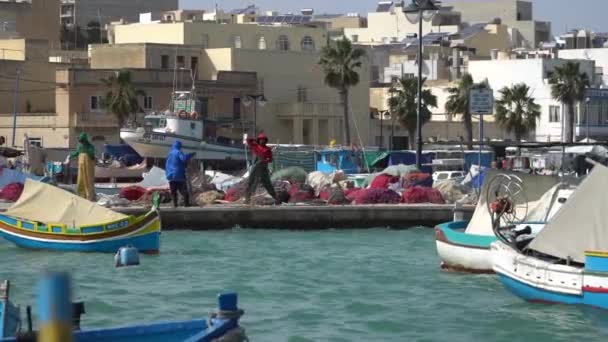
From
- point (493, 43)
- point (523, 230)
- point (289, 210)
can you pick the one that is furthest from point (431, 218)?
point (493, 43)

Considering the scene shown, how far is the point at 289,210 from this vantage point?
107 ft

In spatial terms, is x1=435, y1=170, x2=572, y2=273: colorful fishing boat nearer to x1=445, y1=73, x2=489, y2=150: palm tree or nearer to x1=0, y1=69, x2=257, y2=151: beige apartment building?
x1=0, y1=69, x2=257, y2=151: beige apartment building

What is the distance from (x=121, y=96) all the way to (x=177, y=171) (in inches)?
1635

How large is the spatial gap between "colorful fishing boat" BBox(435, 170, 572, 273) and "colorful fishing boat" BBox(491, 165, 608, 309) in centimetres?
218

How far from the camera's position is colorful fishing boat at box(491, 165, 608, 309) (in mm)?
18625

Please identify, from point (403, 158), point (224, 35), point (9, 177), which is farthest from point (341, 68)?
point (9, 177)

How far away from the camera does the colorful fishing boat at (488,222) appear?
23.1 metres

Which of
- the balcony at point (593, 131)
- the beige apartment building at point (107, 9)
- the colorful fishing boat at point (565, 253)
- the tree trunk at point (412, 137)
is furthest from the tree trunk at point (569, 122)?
the beige apartment building at point (107, 9)

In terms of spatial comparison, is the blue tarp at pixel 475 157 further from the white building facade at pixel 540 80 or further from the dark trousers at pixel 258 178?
the dark trousers at pixel 258 178

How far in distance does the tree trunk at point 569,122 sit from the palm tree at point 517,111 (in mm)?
1907

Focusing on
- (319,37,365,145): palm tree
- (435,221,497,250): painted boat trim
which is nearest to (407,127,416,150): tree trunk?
(319,37,365,145): palm tree

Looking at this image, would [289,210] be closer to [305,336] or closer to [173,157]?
[173,157]

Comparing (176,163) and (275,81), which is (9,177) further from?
(275,81)

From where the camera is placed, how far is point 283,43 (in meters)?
89.6
